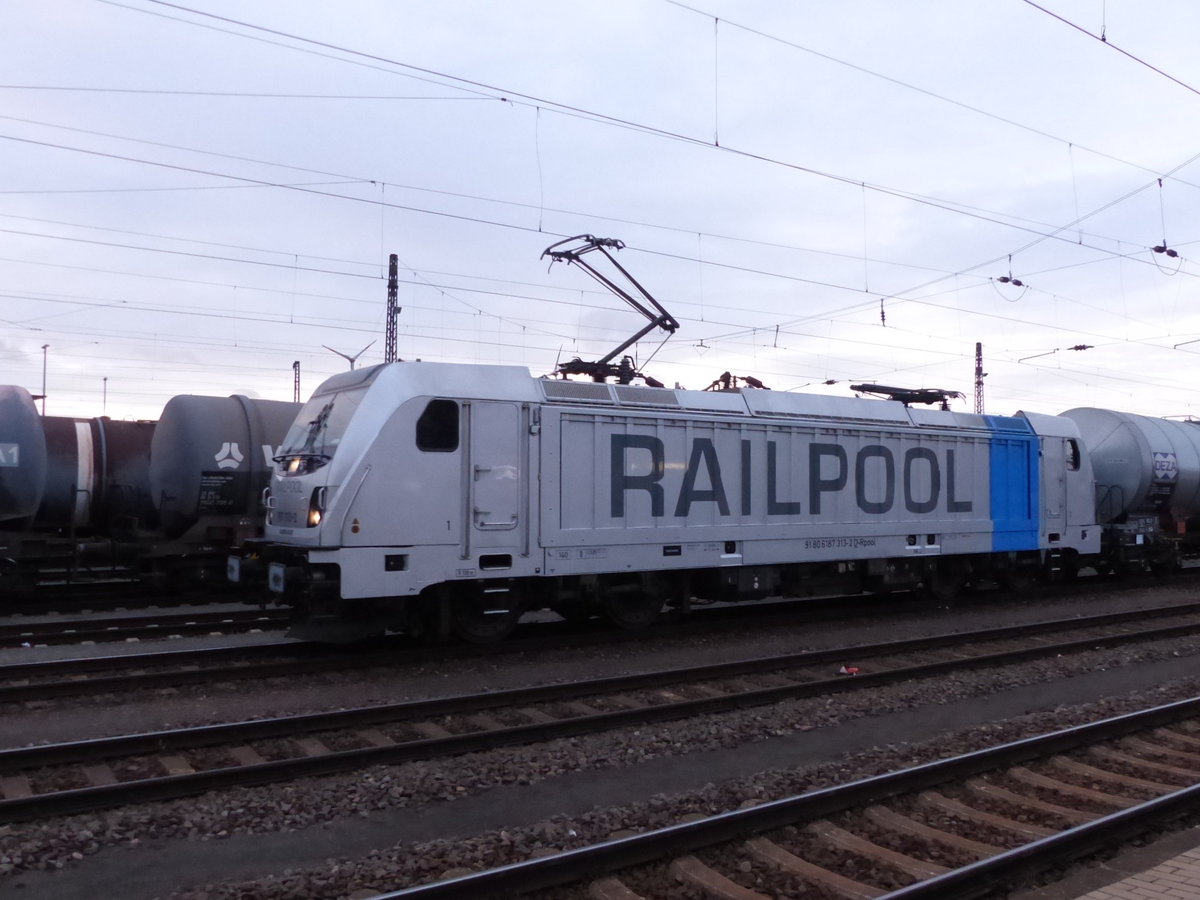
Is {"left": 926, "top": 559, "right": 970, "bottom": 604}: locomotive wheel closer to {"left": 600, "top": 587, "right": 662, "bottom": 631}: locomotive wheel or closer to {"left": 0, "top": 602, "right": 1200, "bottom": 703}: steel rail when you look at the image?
{"left": 0, "top": 602, "right": 1200, "bottom": 703}: steel rail

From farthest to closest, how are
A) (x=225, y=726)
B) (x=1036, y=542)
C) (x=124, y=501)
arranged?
(x=1036, y=542)
(x=124, y=501)
(x=225, y=726)

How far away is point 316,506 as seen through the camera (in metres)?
10.7

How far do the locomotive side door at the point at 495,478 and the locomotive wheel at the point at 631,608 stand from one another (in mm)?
2003

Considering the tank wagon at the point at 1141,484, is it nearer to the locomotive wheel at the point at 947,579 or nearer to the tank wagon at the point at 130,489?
the locomotive wheel at the point at 947,579

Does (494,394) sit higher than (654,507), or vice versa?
(494,394)

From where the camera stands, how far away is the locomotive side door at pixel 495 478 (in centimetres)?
1129

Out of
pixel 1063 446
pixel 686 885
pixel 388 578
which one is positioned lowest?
pixel 686 885

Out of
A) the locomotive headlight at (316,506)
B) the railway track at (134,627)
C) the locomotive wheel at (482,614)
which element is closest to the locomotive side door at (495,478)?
the locomotive wheel at (482,614)

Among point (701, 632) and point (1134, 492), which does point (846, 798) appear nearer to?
point (701, 632)

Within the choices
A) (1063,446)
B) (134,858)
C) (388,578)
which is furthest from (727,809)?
(1063,446)

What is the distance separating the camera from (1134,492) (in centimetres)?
2066

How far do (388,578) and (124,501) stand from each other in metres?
8.65

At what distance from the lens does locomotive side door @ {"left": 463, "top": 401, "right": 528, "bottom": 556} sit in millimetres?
11289

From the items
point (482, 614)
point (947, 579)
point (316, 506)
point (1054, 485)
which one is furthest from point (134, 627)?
point (1054, 485)
